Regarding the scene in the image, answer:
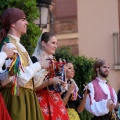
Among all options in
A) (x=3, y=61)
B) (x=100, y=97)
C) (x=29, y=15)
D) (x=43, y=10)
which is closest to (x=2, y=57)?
(x=3, y=61)

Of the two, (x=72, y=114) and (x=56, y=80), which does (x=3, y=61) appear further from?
(x=72, y=114)

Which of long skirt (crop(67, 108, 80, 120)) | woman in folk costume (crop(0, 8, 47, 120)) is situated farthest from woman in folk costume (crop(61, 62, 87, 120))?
woman in folk costume (crop(0, 8, 47, 120))

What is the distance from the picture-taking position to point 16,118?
4137 mm

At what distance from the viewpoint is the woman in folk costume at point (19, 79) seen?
4.15 metres

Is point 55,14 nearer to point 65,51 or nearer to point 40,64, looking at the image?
point 65,51

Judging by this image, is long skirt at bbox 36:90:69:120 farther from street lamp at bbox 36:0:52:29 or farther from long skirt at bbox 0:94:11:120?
street lamp at bbox 36:0:52:29

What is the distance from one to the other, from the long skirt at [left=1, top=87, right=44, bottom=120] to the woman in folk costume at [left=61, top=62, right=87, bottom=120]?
119cm

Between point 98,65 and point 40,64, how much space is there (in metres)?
2.49

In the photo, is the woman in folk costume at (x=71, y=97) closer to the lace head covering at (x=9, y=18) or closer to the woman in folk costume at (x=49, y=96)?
the woman in folk costume at (x=49, y=96)

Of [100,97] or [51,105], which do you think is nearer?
[51,105]

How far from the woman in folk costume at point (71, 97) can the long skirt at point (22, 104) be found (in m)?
1.19

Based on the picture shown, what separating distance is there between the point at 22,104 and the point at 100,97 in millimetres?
2402

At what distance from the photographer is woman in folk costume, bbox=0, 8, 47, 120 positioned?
4.15m

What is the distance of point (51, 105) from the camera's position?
483 cm
